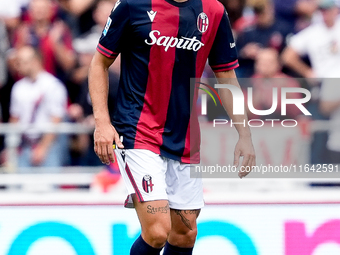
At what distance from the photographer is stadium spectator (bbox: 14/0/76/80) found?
7324 millimetres

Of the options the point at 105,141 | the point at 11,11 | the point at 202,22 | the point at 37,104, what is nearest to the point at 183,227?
the point at 105,141

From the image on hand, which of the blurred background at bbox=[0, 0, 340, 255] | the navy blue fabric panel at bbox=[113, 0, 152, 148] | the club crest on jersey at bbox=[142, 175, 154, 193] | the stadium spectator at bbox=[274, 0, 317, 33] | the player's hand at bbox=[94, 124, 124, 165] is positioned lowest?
the blurred background at bbox=[0, 0, 340, 255]

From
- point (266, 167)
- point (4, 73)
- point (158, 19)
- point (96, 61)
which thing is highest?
point (158, 19)

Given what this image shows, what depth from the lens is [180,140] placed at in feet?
12.8

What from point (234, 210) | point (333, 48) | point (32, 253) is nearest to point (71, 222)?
point (32, 253)

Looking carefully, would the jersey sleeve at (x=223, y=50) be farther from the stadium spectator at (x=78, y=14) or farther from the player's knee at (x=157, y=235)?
the stadium spectator at (x=78, y=14)

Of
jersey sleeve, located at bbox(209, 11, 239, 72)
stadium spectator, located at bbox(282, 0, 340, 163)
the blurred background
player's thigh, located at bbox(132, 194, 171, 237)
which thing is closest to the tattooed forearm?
player's thigh, located at bbox(132, 194, 171, 237)

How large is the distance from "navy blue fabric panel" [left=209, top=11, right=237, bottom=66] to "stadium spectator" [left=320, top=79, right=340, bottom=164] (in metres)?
2.76

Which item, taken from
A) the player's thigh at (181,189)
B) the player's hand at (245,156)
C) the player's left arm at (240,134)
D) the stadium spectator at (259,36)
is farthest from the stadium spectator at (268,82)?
the player's thigh at (181,189)

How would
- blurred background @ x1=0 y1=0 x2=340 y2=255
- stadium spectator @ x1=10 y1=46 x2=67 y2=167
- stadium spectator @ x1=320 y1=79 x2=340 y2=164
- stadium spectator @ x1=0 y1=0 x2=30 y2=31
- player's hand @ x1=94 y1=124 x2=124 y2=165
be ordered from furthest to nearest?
stadium spectator @ x1=0 y1=0 x2=30 y2=31, stadium spectator @ x1=10 y1=46 x2=67 y2=167, stadium spectator @ x1=320 y1=79 x2=340 y2=164, blurred background @ x1=0 y1=0 x2=340 y2=255, player's hand @ x1=94 y1=124 x2=124 y2=165

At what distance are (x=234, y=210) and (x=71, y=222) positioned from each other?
1401mm

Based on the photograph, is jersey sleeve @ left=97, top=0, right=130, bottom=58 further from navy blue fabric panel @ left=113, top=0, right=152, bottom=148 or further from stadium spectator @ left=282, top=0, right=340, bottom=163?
stadium spectator @ left=282, top=0, right=340, bottom=163

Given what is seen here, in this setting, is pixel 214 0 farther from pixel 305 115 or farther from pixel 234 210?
pixel 305 115

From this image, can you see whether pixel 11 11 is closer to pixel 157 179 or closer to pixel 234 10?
pixel 234 10
